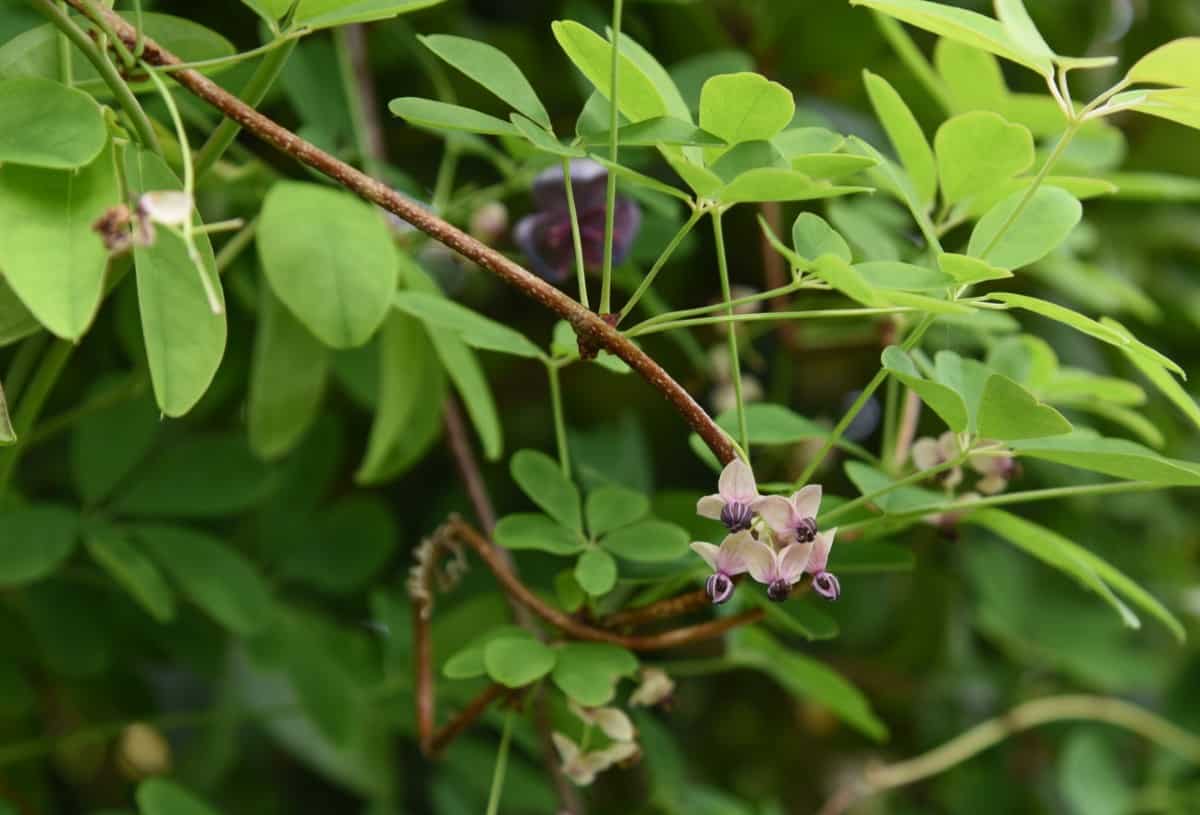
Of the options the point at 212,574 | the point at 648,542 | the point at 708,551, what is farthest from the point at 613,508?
the point at 212,574

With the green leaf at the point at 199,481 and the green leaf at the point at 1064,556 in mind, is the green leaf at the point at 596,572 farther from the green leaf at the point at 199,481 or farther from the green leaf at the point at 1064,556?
the green leaf at the point at 199,481

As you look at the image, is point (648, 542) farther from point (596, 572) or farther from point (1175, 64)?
point (1175, 64)

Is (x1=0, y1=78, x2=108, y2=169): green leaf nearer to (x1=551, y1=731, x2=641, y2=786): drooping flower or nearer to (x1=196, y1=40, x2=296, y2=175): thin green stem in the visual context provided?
(x1=196, y1=40, x2=296, y2=175): thin green stem

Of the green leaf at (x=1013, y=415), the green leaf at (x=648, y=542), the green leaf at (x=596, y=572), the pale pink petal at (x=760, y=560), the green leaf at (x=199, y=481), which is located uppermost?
the green leaf at (x=1013, y=415)

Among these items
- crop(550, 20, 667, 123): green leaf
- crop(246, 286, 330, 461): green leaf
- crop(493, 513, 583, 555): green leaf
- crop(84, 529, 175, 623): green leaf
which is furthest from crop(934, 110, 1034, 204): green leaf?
crop(84, 529, 175, 623): green leaf

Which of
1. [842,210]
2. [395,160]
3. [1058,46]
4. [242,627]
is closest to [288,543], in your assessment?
[242,627]

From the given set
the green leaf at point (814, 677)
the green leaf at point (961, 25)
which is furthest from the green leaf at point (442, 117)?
the green leaf at point (814, 677)

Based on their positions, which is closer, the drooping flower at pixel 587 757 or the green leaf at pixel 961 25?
the green leaf at pixel 961 25

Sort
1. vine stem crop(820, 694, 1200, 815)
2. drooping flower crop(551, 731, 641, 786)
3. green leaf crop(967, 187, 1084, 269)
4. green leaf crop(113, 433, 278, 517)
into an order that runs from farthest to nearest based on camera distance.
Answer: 1. vine stem crop(820, 694, 1200, 815)
2. green leaf crop(113, 433, 278, 517)
3. drooping flower crop(551, 731, 641, 786)
4. green leaf crop(967, 187, 1084, 269)
